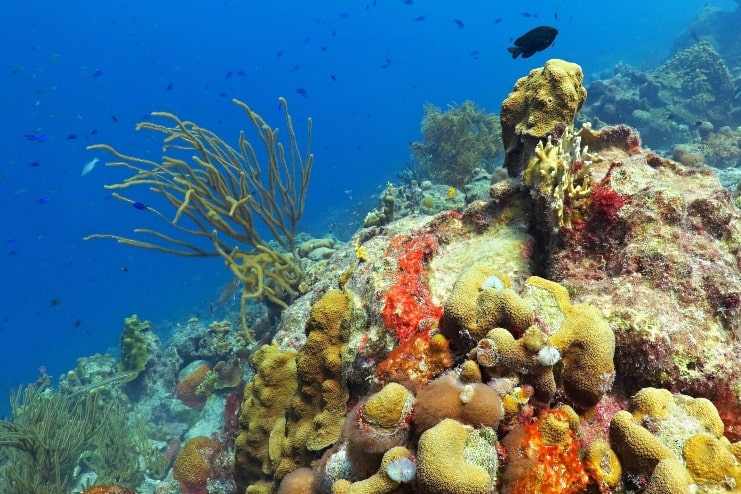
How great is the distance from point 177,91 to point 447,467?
11378 cm

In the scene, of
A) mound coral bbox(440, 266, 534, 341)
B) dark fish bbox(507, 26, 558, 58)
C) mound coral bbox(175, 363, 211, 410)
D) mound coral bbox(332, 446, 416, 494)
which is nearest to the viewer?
mound coral bbox(332, 446, 416, 494)

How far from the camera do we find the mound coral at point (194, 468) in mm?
5660

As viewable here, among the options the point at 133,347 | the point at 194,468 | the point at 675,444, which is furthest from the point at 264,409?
the point at 133,347

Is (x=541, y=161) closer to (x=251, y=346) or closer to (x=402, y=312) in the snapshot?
(x=402, y=312)

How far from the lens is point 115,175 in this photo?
295ft

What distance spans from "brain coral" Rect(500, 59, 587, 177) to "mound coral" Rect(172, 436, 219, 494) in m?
5.58

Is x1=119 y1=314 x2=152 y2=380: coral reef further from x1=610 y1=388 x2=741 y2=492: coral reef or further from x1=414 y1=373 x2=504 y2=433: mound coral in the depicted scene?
x1=610 y1=388 x2=741 y2=492: coral reef

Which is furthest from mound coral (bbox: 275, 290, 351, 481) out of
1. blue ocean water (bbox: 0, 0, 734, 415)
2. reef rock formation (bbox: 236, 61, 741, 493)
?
blue ocean water (bbox: 0, 0, 734, 415)

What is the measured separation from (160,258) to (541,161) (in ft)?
222

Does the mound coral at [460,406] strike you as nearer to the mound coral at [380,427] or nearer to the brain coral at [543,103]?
the mound coral at [380,427]

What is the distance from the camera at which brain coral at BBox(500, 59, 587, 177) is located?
337cm

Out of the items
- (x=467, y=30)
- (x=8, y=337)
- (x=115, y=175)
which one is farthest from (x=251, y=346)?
(x=467, y=30)

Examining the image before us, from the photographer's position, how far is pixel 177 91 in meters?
98.5

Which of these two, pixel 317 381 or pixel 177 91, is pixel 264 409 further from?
pixel 177 91
